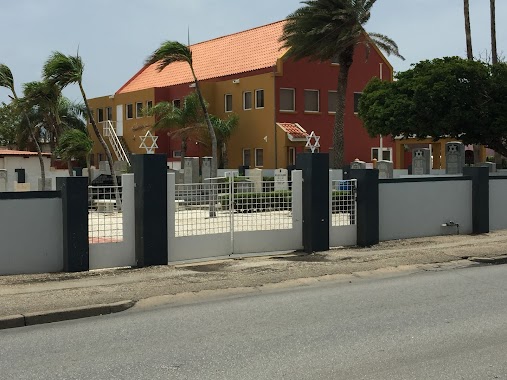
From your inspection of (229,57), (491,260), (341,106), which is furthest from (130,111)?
(491,260)

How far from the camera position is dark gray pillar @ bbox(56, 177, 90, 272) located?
36.1ft

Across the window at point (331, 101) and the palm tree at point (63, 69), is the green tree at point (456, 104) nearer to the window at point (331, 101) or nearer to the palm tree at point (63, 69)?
the window at point (331, 101)

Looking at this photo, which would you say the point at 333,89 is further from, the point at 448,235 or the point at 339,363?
the point at 339,363

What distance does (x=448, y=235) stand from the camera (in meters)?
16.8

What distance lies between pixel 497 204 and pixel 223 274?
9.67 metres

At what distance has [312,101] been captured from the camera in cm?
4338

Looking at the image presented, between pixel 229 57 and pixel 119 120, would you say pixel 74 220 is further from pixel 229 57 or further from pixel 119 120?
pixel 119 120

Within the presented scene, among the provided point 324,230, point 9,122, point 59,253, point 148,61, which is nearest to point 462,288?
point 324,230

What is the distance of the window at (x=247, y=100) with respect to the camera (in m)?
42.8

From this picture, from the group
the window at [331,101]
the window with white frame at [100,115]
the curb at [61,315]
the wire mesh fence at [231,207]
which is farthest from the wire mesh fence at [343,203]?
the window with white frame at [100,115]

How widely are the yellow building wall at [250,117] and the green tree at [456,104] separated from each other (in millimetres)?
8898

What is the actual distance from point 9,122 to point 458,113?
47.5m

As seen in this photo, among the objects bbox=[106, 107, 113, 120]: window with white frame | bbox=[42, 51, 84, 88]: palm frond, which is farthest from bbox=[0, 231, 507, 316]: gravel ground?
bbox=[106, 107, 113, 120]: window with white frame

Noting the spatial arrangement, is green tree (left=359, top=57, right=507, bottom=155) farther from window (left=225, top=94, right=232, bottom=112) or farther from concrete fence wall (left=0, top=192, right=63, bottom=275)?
concrete fence wall (left=0, top=192, right=63, bottom=275)
